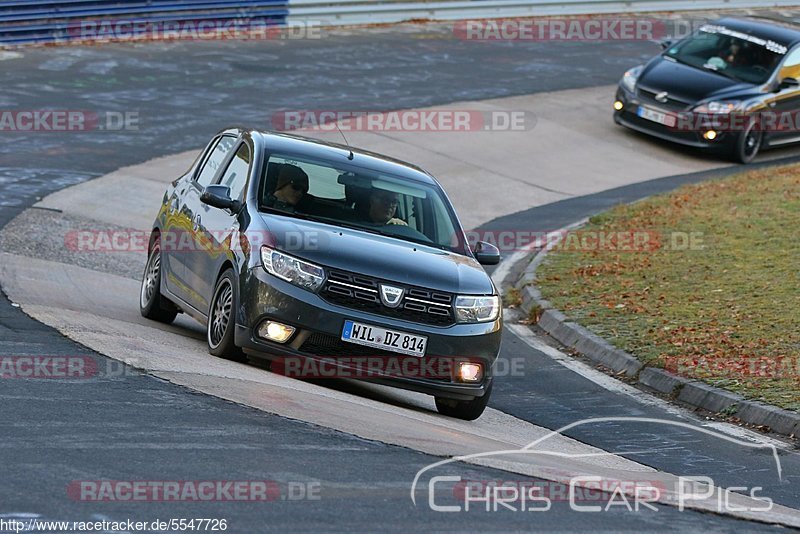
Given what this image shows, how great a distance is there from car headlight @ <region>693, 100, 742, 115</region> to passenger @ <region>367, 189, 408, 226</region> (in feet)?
41.9

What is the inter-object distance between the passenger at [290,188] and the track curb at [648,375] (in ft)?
10.5

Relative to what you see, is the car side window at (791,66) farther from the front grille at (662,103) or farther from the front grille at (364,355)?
the front grille at (364,355)

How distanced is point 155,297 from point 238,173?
1.53 metres

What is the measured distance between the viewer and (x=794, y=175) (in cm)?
1991

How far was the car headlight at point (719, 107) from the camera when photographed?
21.8 meters

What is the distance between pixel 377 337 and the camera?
874 centimetres

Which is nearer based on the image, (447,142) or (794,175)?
(794,175)

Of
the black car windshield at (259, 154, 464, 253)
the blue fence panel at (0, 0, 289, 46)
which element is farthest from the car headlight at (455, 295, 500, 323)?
the blue fence panel at (0, 0, 289, 46)

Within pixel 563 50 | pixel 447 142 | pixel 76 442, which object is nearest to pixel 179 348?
pixel 76 442

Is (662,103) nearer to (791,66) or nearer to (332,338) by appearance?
(791,66)

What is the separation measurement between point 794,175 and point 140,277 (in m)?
10.2

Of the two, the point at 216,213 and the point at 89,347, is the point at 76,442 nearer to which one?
the point at 89,347

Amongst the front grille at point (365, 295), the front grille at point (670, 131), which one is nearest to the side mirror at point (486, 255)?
the front grille at point (365, 295)

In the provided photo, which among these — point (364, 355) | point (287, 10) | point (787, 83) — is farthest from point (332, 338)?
point (287, 10)
